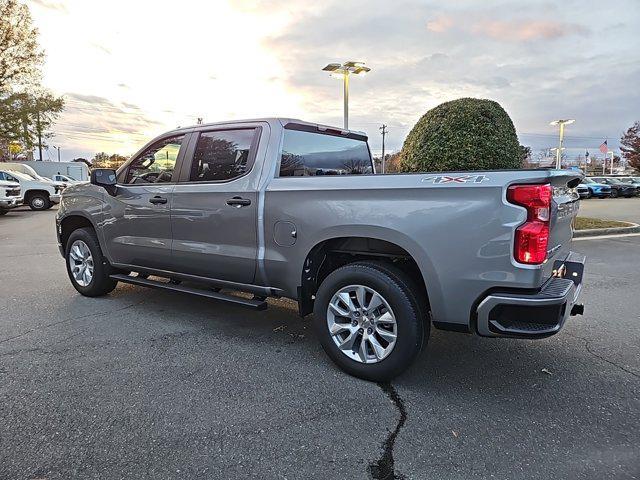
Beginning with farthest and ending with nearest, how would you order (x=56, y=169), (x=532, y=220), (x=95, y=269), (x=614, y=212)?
1. (x=56, y=169)
2. (x=614, y=212)
3. (x=95, y=269)
4. (x=532, y=220)

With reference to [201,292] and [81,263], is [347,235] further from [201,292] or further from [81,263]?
[81,263]

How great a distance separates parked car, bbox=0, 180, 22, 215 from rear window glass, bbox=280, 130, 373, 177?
53.8 feet

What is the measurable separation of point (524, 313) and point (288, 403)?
1616 millimetres

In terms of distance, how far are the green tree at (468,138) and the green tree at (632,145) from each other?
55.8 m

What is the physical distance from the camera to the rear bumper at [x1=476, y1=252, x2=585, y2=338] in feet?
9.34

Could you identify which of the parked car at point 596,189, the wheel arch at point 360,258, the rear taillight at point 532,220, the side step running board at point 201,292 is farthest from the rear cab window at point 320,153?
the parked car at point 596,189

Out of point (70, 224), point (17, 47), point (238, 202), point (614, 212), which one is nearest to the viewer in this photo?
point (238, 202)

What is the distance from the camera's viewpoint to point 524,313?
290cm

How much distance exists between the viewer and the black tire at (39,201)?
20.4 metres

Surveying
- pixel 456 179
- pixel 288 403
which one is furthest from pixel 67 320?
pixel 456 179

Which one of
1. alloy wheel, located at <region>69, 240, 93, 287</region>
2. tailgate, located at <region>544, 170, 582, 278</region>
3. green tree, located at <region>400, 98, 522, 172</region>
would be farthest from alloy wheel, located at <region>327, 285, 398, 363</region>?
green tree, located at <region>400, 98, 522, 172</region>

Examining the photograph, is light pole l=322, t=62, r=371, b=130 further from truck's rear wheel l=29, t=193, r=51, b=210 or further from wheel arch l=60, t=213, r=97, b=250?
truck's rear wheel l=29, t=193, r=51, b=210

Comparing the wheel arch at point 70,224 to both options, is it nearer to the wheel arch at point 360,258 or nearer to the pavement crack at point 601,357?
the wheel arch at point 360,258

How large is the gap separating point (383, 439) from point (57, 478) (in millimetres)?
1719
